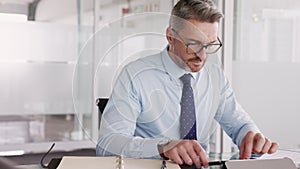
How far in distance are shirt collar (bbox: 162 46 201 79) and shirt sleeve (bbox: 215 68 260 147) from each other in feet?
0.46

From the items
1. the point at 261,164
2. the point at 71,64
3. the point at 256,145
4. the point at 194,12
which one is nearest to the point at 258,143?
the point at 256,145

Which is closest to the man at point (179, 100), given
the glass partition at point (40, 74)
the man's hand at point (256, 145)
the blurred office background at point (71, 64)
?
the man's hand at point (256, 145)

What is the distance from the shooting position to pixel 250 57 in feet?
12.6

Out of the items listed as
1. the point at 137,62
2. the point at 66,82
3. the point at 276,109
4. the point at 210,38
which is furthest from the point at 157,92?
the point at 276,109

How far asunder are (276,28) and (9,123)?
231 centimetres

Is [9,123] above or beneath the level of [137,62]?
beneath

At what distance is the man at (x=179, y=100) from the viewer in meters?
1.22

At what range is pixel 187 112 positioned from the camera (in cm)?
141

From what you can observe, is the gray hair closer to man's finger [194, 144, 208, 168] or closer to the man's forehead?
the man's forehead

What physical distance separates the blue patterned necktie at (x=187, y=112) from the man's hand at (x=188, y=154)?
0.89 feet

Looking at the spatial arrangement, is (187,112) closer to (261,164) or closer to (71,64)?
(261,164)

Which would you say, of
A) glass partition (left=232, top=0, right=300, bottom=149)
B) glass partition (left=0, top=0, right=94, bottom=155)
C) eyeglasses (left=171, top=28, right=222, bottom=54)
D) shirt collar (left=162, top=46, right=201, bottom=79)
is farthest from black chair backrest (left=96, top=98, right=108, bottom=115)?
glass partition (left=232, top=0, right=300, bottom=149)

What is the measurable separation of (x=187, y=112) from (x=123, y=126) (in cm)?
24

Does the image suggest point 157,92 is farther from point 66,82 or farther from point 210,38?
point 66,82
